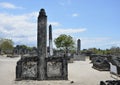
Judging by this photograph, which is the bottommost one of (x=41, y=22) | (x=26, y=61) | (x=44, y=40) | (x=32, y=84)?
(x=32, y=84)

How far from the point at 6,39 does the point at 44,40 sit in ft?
313

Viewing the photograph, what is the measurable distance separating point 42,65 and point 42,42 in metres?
1.98

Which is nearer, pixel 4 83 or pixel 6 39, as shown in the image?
pixel 4 83

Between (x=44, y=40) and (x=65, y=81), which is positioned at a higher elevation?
(x=44, y=40)

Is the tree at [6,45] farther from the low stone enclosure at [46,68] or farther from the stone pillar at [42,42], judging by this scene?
the stone pillar at [42,42]

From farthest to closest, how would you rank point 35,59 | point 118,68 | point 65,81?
point 118,68
point 35,59
point 65,81

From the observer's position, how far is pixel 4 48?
113 metres

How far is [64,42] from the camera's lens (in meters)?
78.4

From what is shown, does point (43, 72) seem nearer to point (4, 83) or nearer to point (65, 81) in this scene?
point (65, 81)

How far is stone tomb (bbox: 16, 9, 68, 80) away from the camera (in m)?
24.7

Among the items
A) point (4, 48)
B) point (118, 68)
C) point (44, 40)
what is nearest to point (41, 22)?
point (44, 40)

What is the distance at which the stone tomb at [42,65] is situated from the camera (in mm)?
24688

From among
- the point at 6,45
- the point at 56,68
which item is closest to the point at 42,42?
the point at 56,68

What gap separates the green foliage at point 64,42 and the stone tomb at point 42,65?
5283cm
